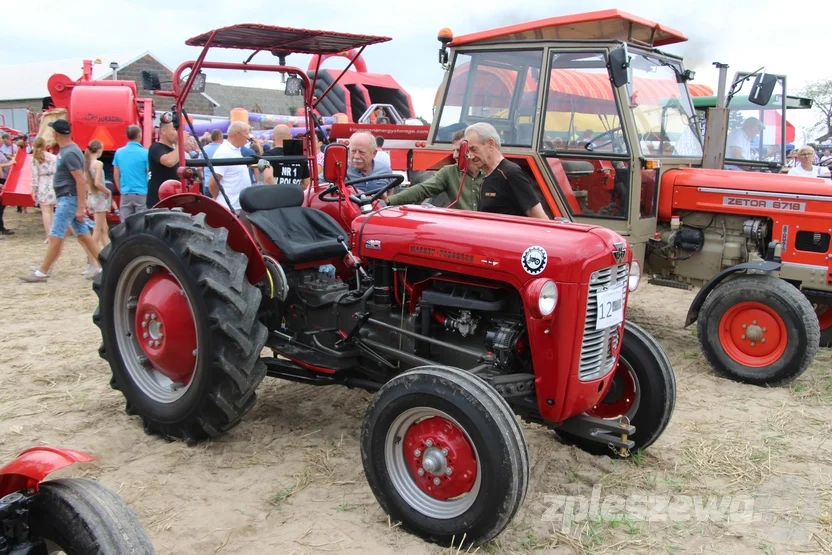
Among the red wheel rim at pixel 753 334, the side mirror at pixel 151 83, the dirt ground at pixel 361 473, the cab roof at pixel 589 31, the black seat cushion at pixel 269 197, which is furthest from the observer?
the cab roof at pixel 589 31

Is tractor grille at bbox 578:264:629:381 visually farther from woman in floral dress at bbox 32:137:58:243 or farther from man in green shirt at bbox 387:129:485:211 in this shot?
woman in floral dress at bbox 32:137:58:243

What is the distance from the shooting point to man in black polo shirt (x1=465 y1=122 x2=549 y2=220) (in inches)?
141

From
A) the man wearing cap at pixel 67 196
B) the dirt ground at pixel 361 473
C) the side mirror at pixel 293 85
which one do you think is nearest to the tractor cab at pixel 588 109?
the dirt ground at pixel 361 473

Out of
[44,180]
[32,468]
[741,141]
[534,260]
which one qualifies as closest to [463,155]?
[534,260]

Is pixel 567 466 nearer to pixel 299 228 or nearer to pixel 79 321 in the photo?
pixel 299 228

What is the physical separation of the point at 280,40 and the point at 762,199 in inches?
141

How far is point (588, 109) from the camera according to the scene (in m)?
5.09

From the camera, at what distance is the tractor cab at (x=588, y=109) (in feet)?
16.4

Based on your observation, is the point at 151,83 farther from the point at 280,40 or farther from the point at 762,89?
the point at 762,89

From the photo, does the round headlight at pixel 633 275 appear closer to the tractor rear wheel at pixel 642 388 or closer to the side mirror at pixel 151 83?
the tractor rear wheel at pixel 642 388

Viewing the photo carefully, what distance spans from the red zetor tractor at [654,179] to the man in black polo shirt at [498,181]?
1.59 m

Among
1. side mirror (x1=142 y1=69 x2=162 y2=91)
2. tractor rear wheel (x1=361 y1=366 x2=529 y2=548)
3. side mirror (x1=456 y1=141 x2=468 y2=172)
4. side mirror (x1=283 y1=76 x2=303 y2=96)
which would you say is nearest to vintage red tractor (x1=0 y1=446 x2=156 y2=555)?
tractor rear wheel (x1=361 y1=366 x2=529 y2=548)

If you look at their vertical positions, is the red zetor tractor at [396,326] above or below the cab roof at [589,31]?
below

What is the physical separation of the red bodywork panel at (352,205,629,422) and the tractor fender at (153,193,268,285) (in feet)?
2.50
